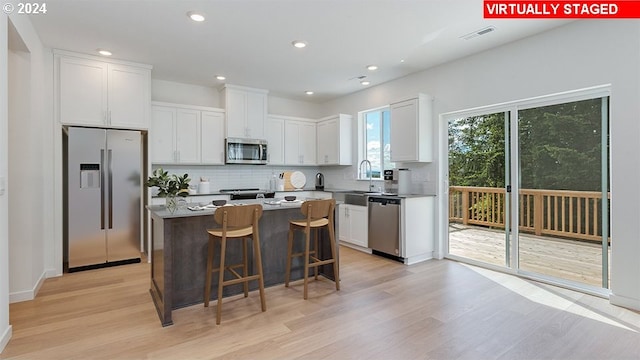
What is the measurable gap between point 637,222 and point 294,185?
471 cm

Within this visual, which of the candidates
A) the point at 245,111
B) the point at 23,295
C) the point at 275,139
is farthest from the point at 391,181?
the point at 23,295

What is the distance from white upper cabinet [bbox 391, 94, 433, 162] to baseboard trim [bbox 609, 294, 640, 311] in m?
2.40

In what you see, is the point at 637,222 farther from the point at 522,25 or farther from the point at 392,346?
the point at 392,346

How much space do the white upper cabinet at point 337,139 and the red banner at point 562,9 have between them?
10.3ft

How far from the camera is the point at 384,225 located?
4492mm

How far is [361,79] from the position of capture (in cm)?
511

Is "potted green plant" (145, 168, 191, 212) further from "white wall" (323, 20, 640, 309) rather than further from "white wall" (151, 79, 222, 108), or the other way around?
"white wall" (323, 20, 640, 309)

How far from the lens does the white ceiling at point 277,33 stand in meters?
2.88

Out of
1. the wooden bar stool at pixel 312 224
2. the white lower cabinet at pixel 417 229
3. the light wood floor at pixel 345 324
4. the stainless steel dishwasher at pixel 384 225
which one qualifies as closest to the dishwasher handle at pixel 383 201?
the stainless steel dishwasher at pixel 384 225

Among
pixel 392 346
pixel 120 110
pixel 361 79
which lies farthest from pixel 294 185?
pixel 392 346

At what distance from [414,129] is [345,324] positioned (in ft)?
9.50

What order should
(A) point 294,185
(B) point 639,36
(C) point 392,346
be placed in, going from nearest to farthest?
(C) point 392,346, (B) point 639,36, (A) point 294,185

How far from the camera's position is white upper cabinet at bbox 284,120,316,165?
6094 mm

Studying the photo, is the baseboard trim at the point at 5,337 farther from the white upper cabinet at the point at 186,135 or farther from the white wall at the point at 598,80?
the white wall at the point at 598,80
